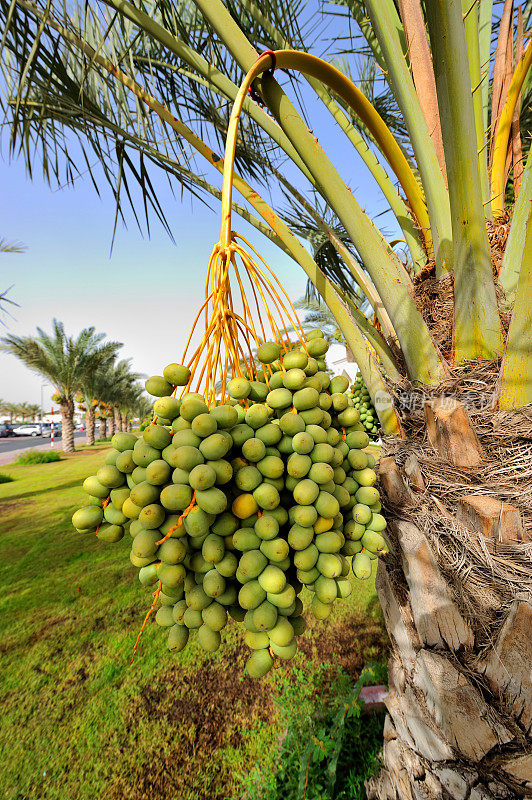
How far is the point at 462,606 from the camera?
1.10 meters

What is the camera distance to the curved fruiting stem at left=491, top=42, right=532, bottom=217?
1629 mm

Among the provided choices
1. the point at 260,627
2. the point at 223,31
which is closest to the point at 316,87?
the point at 223,31

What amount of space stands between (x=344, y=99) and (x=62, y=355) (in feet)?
61.1

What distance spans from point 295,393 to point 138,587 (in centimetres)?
493

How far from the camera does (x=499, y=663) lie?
1.02 m

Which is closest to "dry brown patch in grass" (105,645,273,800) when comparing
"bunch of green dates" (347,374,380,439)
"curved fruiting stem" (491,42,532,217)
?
"bunch of green dates" (347,374,380,439)

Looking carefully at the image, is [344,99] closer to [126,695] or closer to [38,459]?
[126,695]

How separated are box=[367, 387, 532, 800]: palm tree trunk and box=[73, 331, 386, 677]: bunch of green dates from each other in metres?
0.37

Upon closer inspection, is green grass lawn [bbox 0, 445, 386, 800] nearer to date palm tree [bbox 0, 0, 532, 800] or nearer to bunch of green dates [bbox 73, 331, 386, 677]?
date palm tree [bbox 0, 0, 532, 800]

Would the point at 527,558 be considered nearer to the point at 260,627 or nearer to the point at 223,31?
the point at 260,627

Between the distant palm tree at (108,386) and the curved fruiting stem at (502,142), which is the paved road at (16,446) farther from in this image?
the curved fruiting stem at (502,142)

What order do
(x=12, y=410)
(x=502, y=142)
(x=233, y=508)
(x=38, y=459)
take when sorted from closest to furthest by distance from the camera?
(x=233, y=508) → (x=502, y=142) → (x=38, y=459) → (x=12, y=410)

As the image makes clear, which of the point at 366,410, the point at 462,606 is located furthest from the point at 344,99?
the point at 366,410

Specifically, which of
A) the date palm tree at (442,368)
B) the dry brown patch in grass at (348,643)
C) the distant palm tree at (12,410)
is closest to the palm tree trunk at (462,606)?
the date palm tree at (442,368)
